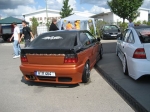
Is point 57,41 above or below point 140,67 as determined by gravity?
above

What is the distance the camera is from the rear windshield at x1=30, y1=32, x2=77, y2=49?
489cm

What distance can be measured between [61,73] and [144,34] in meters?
2.44

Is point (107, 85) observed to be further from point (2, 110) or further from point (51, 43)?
point (2, 110)

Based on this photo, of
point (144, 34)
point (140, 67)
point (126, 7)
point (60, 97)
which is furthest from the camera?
point (126, 7)

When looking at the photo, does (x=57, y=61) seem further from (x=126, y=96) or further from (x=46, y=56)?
(x=126, y=96)

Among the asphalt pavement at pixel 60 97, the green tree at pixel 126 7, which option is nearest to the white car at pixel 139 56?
the asphalt pavement at pixel 60 97

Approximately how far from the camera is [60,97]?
4.35m

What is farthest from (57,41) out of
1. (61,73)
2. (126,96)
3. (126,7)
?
(126,7)

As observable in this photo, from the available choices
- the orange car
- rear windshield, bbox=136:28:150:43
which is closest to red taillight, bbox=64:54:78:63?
the orange car

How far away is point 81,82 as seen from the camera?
532 cm

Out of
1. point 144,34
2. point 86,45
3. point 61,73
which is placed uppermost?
point 144,34

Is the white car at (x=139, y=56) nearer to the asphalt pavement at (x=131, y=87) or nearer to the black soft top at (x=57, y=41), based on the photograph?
the asphalt pavement at (x=131, y=87)

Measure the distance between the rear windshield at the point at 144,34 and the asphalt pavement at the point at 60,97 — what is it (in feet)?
4.89

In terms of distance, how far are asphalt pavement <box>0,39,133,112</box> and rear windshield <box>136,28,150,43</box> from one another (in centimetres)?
149
